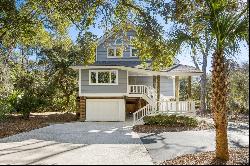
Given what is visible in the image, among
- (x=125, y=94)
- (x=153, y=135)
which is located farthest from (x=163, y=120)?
(x=125, y=94)

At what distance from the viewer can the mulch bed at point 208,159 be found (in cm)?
988

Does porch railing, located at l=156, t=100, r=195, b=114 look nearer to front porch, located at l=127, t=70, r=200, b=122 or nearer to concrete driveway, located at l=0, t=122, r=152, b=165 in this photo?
front porch, located at l=127, t=70, r=200, b=122

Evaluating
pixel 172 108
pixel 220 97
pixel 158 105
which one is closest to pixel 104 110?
pixel 158 105

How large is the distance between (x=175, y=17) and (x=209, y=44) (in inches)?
95.8

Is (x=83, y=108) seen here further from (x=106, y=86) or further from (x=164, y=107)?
(x=164, y=107)

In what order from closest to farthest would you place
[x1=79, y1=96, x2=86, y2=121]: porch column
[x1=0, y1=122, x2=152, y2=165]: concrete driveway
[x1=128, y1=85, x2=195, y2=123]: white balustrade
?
[x1=0, y1=122, x2=152, y2=165]: concrete driveway, [x1=128, y1=85, x2=195, y2=123]: white balustrade, [x1=79, y1=96, x2=86, y2=121]: porch column

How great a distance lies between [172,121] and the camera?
22438mm

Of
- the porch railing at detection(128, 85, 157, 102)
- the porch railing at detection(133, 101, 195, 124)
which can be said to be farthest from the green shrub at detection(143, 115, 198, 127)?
the porch railing at detection(128, 85, 157, 102)

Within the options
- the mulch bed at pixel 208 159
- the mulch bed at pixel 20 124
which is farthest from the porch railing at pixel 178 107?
the mulch bed at pixel 208 159

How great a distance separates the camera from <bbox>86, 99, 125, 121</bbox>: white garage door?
28.8m

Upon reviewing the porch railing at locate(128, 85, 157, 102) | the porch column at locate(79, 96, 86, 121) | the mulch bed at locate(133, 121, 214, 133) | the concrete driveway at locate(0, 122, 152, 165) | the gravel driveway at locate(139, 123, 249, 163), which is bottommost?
the concrete driveway at locate(0, 122, 152, 165)

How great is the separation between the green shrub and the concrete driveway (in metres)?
4.66

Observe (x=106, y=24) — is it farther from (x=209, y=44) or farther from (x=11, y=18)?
(x=209, y=44)

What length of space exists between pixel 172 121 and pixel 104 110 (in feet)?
26.4
